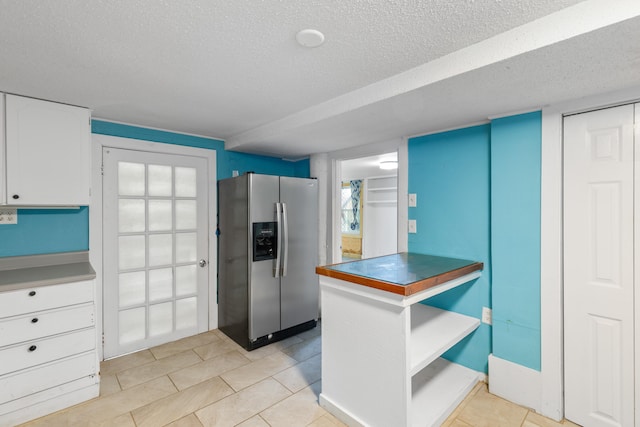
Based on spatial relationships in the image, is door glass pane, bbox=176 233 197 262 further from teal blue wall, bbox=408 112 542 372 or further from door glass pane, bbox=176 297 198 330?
teal blue wall, bbox=408 112 542 372

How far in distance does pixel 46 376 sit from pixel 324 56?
8.69 ft

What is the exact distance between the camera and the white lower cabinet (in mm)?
1804

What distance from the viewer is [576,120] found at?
181 centimetres

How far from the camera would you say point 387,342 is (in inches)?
64.4

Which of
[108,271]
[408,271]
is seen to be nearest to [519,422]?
[408,271]

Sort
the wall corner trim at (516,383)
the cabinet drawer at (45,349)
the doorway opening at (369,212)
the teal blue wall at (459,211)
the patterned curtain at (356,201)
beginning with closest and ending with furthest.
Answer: the cabinet drawer at (45,349), the wall corner trim at (516,383), the teal blue wall at (459,211), the doorway opening at (369,212), the patterned curtain at (356,201)

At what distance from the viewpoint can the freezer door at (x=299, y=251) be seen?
305 cm

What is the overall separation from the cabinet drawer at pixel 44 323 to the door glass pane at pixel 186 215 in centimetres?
113

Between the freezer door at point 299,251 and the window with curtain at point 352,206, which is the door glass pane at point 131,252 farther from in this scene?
the window with curtain at point 352,206

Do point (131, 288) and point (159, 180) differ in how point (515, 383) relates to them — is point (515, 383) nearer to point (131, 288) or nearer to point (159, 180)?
point (131, 288)

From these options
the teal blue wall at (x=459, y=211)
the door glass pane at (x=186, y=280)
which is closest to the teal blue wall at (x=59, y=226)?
the door glass pane at (x=186, y=280)

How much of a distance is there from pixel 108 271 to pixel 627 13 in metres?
3.65

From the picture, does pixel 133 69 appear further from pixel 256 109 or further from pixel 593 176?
pixel 593 176

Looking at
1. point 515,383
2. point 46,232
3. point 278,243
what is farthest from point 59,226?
point 515,383
